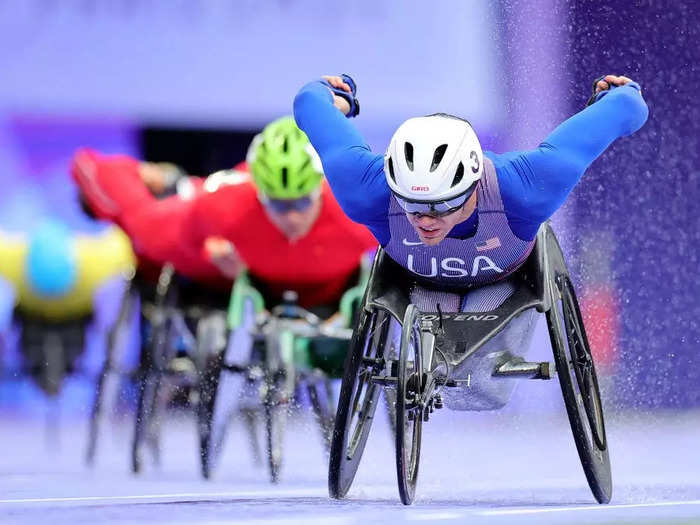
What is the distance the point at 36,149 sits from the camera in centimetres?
1391

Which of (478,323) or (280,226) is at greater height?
(478,323)

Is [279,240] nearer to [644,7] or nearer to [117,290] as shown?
[644,7]

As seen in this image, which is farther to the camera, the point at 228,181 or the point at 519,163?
the point at 228,181

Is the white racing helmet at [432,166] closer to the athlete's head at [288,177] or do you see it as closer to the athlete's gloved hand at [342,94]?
the athlete's gloved hand at [342,94]

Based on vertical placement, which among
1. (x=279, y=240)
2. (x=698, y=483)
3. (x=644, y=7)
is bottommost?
(x=698, y=483)

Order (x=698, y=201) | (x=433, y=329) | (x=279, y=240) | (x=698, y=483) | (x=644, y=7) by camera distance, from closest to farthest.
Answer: (x=433, y=329), (x=698, y=483), (x=279, y=240), (x=644, y=7), (x=698, y=201)

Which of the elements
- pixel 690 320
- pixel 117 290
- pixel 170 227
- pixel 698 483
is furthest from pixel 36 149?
pixel 698 483

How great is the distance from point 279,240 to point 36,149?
588cm

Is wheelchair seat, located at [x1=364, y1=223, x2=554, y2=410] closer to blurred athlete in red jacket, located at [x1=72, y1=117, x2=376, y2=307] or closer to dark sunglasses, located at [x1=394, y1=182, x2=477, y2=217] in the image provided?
dark sunglasses, located at [x1=394, y1=182, x2=477, y2=217]

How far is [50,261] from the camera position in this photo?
12758mm

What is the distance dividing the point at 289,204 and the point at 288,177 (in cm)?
19

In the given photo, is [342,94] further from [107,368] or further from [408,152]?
[107,368]

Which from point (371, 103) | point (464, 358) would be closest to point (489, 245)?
point (464, 358)

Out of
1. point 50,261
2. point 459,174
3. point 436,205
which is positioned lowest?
point 50,261
